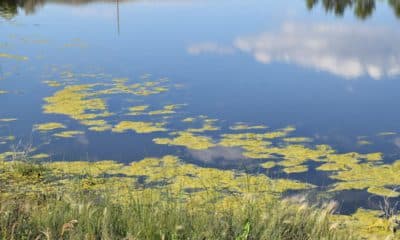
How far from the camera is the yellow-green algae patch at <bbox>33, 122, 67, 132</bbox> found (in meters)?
11.6

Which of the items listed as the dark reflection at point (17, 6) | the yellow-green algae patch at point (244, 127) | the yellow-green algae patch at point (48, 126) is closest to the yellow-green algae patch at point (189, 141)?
the yellow-green algae patch at point (244, 127)

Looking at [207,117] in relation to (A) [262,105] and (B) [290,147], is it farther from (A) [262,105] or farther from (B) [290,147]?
(B) [290,147]

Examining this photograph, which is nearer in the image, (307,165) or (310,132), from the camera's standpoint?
(307,165)

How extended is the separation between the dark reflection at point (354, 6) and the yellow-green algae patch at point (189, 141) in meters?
22.4

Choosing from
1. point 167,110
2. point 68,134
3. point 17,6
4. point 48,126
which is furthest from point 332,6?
point 68,134

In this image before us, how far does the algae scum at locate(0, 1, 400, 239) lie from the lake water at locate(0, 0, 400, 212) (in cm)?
4

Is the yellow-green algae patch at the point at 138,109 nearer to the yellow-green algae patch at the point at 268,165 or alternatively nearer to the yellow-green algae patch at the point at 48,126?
the yellow-green algae patch at the point at 48,126

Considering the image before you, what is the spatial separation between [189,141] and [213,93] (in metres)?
4.05

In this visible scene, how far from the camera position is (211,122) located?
466 inches

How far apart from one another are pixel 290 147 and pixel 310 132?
1181mm

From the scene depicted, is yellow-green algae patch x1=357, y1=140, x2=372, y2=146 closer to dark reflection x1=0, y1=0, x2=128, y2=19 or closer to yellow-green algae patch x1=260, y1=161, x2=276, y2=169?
yellow-green algae patch x1=260, y1=161, x2=276, y2=169

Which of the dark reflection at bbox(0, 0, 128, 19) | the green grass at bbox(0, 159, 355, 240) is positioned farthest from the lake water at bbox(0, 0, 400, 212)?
the dark reflection at bbox(0, 0, 128, 19)

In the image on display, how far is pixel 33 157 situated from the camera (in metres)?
9.77

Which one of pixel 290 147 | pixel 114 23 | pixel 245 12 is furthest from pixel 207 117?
pixel 245 12
